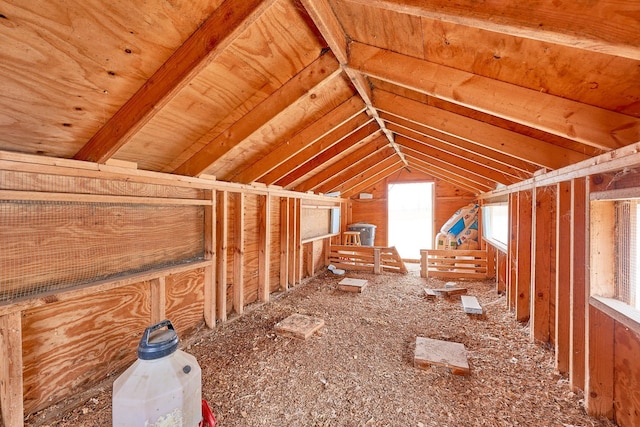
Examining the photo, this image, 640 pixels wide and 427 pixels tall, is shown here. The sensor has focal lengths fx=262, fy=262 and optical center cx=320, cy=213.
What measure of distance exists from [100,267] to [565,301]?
3.42 metres

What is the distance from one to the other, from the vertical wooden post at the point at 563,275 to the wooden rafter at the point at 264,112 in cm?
198

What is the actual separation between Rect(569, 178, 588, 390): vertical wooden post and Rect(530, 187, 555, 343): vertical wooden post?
697 millimetres

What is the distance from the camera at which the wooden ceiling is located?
38.1 inches

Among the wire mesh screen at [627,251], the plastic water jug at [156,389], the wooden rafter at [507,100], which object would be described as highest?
the wooden rafter at [507,100]

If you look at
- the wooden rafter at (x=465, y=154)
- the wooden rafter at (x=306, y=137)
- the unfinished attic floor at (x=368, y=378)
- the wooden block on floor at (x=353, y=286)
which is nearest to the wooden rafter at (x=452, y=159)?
the wooden rafter at (x=465, y=154)

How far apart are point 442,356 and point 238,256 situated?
7.46ft

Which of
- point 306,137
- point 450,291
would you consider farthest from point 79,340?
point 450,291

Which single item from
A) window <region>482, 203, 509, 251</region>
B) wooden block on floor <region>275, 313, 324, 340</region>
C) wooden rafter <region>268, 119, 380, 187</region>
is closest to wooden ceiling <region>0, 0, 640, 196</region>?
wooden rafter <region>268, 119, 380, 187</region>

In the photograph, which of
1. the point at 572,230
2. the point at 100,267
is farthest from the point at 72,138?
the point at 572,230

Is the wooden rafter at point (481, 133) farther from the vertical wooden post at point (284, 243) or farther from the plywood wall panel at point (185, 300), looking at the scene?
the plywood wall panel at point (185, 300)

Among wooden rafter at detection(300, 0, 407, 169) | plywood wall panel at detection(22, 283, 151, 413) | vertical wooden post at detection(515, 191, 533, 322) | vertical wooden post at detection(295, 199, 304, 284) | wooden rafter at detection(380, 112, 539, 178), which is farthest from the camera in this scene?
vertical wooden post at detection(295, 199, 304, 284)

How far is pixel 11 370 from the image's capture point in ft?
4.41

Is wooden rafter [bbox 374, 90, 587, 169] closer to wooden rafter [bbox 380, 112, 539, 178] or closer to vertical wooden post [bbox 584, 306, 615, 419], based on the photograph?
wooden rafter [bbox 380, 112, 539, 178]

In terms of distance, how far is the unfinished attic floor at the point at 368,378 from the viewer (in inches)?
63.0
